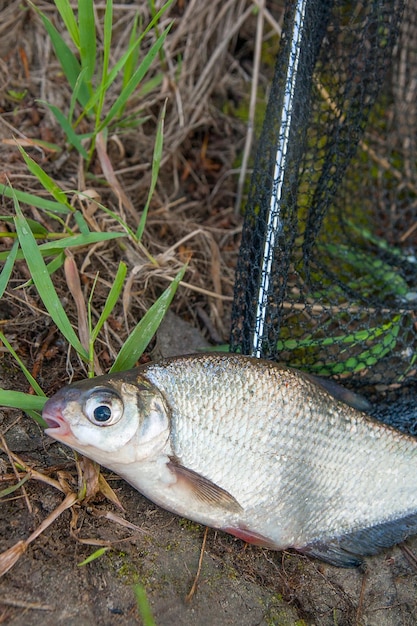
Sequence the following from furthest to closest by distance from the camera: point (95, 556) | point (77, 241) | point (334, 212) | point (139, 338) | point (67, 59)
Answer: point (334, 212) → point (67, 59) → point (77, 241) → point (139, 338) → point (95, 556)

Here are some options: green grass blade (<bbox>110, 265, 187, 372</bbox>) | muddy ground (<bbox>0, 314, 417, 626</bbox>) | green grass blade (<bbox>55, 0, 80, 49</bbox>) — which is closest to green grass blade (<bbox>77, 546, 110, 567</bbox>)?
muddy ground (<bbox>0, 314, 417, 626</bbox>)

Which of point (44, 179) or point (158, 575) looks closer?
point (158, 575)

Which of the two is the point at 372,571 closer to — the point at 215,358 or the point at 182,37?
the point at 215,358

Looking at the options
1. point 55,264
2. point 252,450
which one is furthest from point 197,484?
point 55,264

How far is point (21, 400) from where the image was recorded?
2.53 meters

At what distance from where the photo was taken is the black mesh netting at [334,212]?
3059 mm

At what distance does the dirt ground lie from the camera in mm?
2299

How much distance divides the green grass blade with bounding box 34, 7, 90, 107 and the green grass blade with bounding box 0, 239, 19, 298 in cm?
102

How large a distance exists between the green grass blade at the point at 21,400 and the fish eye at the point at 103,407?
296 millimetres

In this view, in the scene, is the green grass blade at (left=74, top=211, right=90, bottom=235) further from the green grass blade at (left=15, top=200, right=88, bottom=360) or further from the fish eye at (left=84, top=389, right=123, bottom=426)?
the fish eye at (left=84, top=389, right=123, bottom=426)

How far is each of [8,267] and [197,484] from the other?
126 centimetres

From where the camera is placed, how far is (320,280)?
3592mm

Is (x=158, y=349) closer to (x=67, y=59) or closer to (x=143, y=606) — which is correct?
(x=143, y=606)

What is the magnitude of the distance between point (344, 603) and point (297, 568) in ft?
0.77
